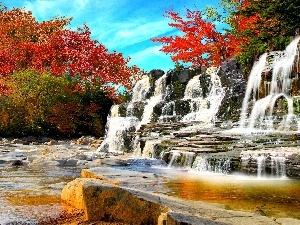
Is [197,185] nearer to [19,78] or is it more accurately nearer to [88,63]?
[19,78]

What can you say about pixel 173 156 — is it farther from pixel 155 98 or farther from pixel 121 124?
pixel 155 98

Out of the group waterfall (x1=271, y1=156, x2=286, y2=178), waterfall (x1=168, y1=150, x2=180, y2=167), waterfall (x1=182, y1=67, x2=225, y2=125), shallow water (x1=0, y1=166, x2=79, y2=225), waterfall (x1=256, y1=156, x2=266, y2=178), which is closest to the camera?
shallow water (x1=0, y1=166, x2=79, y2=225)

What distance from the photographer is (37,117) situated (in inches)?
935

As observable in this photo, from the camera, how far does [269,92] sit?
15.1 meters

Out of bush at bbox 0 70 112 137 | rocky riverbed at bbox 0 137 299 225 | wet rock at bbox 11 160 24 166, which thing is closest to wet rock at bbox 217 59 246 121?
rocky riverbed at bbox 0 137 299 225

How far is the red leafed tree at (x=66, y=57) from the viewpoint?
28.0 m

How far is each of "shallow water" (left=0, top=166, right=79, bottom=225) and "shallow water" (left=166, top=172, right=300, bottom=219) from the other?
1.89m

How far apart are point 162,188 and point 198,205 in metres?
2.07

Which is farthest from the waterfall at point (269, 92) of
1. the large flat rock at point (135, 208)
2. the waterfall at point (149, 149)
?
the large flat rock at point (135, 208)

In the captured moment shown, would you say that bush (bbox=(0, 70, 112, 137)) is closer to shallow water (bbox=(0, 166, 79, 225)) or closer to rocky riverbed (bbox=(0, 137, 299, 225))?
shallow water (bbox=(0, 166, 79, 225))

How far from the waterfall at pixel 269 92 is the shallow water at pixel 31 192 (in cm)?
671

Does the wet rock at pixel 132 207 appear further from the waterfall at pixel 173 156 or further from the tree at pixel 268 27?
the tree at pixel 268 27

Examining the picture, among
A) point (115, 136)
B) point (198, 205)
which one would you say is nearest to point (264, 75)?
point (115, 136)

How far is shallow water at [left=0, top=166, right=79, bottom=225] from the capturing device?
461cm
